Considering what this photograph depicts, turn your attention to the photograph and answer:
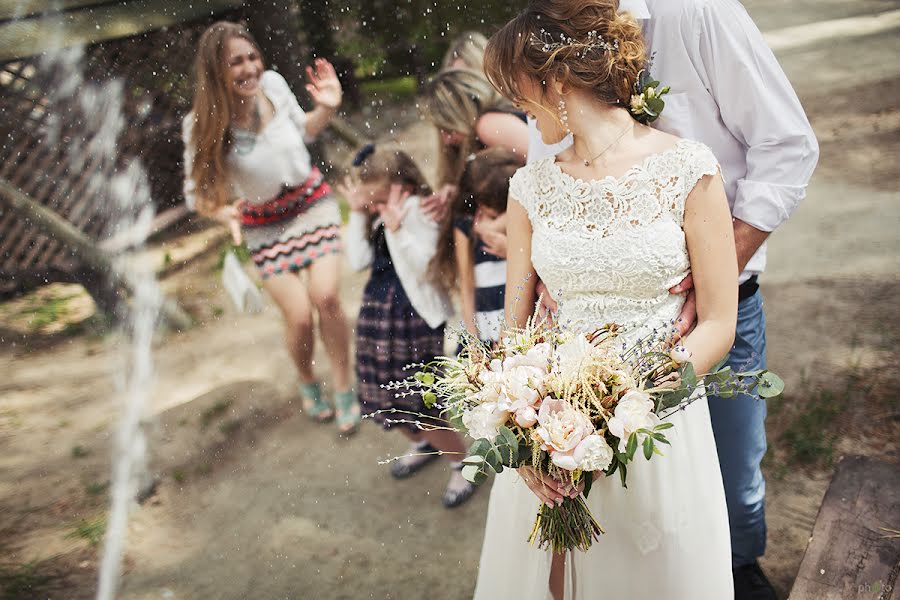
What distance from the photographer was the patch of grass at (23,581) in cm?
312

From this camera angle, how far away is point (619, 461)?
64.9 inches

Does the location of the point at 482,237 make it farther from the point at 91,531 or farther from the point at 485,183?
the point at 91,531

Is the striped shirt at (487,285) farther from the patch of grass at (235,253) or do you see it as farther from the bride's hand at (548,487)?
the bride's hand at (548,487)

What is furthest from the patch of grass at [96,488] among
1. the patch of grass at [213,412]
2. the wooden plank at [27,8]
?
the wooden plank at [27,8]

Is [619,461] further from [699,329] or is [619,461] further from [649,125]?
[649,125]

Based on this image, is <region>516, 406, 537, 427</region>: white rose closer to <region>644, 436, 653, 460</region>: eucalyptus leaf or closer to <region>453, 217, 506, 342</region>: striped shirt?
<region>644, 436, 653, 460</region>: eucalyptus leaf

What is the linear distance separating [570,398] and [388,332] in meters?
1.63

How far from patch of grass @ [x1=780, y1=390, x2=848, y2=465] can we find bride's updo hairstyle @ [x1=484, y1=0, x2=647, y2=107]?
188cm

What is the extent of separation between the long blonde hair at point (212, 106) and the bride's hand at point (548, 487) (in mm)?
2077

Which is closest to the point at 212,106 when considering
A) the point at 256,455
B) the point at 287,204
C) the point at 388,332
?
the point at 287,204

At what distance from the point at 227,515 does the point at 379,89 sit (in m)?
2.86

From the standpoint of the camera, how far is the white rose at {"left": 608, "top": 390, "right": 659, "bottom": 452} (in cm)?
155

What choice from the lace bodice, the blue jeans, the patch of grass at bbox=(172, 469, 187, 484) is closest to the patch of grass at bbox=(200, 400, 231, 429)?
the patch of grass at bbox=(172, 469, 187, 484)

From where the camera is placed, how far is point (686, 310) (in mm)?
1948
